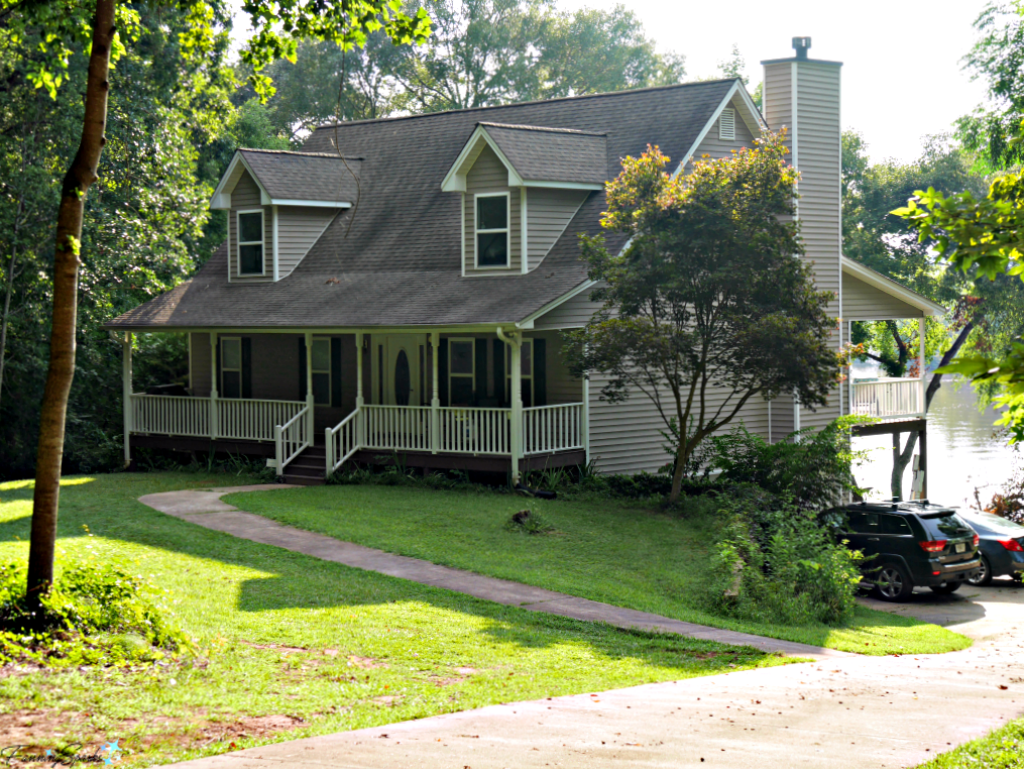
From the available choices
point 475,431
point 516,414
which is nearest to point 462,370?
point 475,431

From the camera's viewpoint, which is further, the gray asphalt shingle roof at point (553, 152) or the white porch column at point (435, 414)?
the gray asphalt shingle roof at point (553, 152)

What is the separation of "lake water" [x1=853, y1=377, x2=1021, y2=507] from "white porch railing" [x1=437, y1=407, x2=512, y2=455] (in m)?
12.5

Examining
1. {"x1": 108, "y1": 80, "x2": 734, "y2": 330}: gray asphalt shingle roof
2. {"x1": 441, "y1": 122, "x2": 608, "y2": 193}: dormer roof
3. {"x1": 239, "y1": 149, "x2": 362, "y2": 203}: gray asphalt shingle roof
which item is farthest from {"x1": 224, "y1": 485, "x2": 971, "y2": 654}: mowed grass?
{"x1": 239, "y1": 149, "x2": 362, "y2": 203}: gray asphalt shingle roof

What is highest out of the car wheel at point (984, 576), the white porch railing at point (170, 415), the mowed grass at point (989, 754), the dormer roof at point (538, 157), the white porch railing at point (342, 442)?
the dormer roof at point (538, 157)

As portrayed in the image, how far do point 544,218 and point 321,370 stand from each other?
7062 mm

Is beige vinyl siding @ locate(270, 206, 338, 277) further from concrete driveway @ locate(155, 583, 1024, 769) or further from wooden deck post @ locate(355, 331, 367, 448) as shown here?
concrete driveway @ locate(155, 583, 1024, 769)

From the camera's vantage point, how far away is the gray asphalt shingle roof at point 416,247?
22.3 meters

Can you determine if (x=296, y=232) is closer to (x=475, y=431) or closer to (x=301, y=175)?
(x=301, y=175)

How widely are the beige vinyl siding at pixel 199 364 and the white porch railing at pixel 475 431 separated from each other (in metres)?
9.69

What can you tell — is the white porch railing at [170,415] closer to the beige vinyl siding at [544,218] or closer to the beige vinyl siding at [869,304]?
the beige vinyl siding at [544,218]

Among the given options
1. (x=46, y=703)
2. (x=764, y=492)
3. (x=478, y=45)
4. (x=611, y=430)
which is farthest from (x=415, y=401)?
(x=478, y=45)

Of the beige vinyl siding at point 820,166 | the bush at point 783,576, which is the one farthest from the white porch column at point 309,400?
the beige vinyl siding at point 820,166

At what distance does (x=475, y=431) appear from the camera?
21.7 meters

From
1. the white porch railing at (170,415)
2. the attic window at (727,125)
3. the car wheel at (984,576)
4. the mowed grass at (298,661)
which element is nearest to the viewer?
the mowed grass at (298,661)
